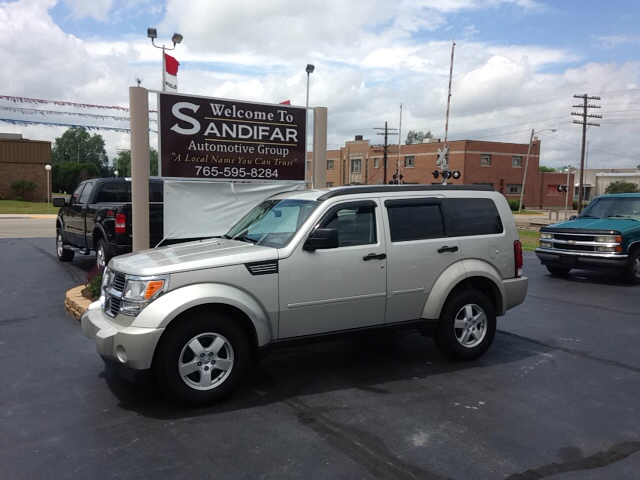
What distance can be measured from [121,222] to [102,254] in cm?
100

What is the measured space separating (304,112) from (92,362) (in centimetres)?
537

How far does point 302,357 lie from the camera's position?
243 inches

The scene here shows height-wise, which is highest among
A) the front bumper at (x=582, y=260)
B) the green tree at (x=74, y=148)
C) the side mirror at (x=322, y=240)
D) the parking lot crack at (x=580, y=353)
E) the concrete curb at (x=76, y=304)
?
the green tree at (x=74, y=148)

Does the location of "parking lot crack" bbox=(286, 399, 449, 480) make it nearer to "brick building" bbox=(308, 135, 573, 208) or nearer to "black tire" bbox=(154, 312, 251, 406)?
"black tire" bbox=(154, 312, 251, 406)

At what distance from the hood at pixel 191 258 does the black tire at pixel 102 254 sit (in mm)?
4592

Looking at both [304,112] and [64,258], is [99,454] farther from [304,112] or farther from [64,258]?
[64,258]

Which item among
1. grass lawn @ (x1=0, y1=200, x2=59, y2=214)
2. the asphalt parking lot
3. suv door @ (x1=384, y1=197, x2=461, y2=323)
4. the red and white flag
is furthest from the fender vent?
grass lawn @ (x1=0, y1=200, x2=59, y2=214)

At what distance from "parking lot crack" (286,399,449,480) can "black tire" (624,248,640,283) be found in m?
9.34

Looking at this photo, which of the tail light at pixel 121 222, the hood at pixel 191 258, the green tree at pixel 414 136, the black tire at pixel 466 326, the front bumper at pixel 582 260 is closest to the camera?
the hood at pixel 191 258

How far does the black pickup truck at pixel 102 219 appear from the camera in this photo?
938 cm

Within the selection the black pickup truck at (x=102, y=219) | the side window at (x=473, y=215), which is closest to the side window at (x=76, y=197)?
the black pickup truck at (x=102, y=219)

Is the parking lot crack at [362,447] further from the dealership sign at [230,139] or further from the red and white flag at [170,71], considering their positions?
the red and white flag at [170,71]

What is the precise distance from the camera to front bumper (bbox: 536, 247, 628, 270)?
11.2 metres

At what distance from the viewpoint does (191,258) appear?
4.82 meters
